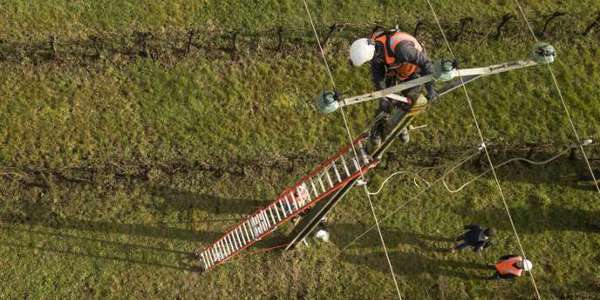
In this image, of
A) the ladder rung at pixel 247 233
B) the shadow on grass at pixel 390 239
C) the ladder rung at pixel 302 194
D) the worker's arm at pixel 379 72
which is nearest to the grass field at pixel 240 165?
the shadow on grass at pixel 390 239

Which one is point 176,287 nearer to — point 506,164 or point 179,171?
point 179,171

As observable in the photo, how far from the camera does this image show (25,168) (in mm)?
16469

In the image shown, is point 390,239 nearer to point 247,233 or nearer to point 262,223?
point 262,223

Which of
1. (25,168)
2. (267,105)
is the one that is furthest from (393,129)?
(25,168)

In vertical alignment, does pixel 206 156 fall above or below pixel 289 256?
above

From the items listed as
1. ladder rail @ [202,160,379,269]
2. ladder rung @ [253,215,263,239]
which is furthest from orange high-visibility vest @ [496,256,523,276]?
ladder rung @ [253,215,263,239]

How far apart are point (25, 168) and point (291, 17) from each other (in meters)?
10.8

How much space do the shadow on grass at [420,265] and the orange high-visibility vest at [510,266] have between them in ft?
3.88

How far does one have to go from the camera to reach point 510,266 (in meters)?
14.4

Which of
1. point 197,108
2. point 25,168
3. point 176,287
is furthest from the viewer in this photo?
point 197,108

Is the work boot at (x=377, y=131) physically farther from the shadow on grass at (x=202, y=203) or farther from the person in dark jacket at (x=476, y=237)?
the shadow on grass at (x=202, y=203)

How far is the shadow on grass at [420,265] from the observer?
620 inches

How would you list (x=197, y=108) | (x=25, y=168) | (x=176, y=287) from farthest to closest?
(x=197, y=108) → (x=25, y=168) → (x=176, y=287)

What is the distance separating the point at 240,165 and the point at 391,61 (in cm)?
734
